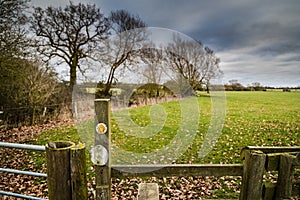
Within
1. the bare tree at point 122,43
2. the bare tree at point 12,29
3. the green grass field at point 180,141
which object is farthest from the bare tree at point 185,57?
the bare tree at point 12,29

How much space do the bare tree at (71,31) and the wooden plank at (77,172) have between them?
15.1 meters

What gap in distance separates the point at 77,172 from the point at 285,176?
2.08 meters

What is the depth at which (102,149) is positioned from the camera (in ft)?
6.40

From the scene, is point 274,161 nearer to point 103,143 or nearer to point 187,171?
point 187,171

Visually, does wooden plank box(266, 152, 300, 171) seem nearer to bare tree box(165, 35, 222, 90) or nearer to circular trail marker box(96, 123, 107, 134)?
circular trail marker box(96, 123, 107, 134)

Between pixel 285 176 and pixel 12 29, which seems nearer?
pixel 285 176

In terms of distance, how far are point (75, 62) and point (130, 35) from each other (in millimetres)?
8025

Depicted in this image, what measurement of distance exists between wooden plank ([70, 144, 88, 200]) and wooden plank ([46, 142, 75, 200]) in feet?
0.11

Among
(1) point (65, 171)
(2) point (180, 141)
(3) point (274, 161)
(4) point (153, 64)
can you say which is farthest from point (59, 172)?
(4) point (153, 64)

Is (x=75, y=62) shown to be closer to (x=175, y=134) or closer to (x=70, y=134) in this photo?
(x=70, y=134)

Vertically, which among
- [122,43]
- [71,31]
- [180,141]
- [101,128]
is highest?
[71,31]

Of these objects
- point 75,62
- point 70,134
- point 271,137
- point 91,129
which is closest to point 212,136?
point 271,137

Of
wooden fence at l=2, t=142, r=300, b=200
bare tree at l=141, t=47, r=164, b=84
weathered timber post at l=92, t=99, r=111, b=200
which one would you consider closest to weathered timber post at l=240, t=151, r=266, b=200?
wooden fence at l=2, t=142, r=300, b=200

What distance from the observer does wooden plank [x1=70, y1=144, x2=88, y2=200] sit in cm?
163
